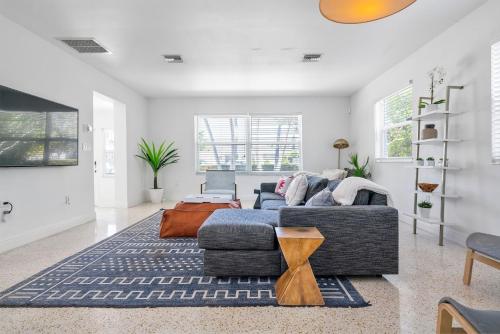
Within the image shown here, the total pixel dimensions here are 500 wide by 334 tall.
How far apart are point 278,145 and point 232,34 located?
413 cm

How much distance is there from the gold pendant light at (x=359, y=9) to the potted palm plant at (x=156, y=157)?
19.9 ft

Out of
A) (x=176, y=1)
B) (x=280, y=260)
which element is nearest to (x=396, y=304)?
(x=280, y=260)

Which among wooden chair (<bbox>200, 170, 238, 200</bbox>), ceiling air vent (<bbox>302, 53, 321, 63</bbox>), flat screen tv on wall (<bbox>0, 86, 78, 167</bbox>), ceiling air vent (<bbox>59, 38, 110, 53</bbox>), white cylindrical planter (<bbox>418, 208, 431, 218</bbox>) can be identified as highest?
ceiling air vent (<bbox>302, 53, 321, 63</bbox>)

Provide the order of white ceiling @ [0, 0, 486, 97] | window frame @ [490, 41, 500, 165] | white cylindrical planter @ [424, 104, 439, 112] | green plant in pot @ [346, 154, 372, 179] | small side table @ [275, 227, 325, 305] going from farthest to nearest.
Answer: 1. green plant in pot @ [346, 154, 372, 179]
2. white cylindrical planter @ [424, 104, 439, 112]
3. white ceiling @ [0, 0, 486, 97]
4. window frame @ [490, 41, 500, 165]
5. small side table @ [275, 227, 325, 305]

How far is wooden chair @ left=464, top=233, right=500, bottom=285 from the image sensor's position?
6.82 feet

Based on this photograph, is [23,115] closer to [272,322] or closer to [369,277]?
[272,322]

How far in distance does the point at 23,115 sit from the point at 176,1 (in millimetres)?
2174

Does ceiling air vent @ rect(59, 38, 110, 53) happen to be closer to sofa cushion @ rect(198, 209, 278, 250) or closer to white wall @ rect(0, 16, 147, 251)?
white wall @ rect(0, 16, 147, 251)

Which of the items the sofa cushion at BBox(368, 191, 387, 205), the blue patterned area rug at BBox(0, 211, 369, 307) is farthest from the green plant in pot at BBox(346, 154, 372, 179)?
the blue patterned area rug at BBox(0, 211, 369, 307)

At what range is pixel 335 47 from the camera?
170 inches

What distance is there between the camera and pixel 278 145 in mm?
7730

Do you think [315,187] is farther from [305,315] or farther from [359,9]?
[359,9]

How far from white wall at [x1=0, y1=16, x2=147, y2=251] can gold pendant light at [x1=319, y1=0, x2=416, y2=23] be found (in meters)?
3.57

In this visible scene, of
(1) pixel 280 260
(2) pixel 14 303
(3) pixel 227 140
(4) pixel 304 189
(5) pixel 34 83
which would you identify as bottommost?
(2) pixel 14 303
